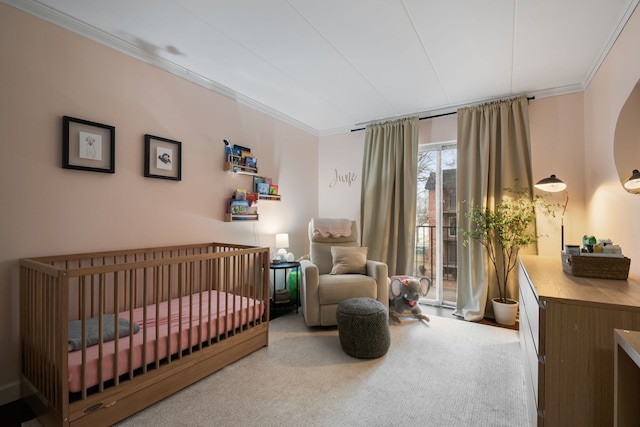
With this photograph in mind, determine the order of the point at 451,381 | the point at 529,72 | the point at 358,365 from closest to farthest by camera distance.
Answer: the point at 451,381, the point at 358,365, the point at 529,72

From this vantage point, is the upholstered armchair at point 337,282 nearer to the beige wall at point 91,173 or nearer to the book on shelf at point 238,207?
the book on shelf at point 238,207

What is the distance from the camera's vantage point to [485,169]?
123 inches

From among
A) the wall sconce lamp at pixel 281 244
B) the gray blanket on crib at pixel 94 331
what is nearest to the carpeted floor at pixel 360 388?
the gray blanket on crib at pixel 94 331

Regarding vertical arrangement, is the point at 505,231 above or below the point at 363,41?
below

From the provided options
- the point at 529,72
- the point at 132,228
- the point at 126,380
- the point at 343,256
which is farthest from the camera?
the point at 343,256

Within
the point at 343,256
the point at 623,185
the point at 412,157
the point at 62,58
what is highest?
the point at 62,58

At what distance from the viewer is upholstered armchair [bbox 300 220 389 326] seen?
2.80m

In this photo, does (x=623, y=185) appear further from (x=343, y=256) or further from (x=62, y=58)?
(x=62, y=58)

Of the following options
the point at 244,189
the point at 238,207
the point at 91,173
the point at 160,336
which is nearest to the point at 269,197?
the point at 244,189

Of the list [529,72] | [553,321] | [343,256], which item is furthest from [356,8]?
[343,256]

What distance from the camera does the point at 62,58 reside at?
1953 mm

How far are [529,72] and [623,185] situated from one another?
4.41 ft

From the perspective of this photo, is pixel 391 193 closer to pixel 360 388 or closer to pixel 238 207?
pixel 238 207

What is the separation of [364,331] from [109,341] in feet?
5.47
